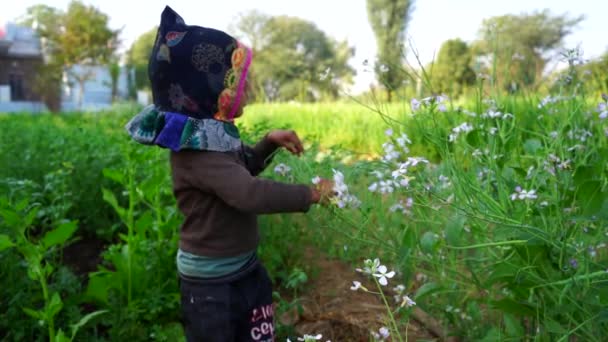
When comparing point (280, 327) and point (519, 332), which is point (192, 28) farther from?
point (519, 332)

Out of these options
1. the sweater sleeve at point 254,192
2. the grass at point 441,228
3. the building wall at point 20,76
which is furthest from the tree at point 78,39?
the sweater sleeve at point 254,192

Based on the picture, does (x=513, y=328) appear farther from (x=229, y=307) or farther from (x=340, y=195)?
(x=229, y=307)

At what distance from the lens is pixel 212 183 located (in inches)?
63.0

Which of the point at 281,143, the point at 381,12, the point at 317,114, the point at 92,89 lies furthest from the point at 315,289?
the point at 92,89

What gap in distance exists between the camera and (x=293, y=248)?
8.69 feet

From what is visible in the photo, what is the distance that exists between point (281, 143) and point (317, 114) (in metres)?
5.96

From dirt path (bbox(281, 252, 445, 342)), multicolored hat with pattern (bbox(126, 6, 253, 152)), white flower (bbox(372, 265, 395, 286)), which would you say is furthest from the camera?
dirt path (bbox(281, 252, 445, 342))

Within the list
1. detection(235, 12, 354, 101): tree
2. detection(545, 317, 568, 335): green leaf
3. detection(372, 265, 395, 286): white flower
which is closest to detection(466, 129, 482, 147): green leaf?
detection(545, 317, 568, 335): green leaf

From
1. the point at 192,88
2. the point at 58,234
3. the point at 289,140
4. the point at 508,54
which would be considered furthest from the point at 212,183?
the point at 508,54

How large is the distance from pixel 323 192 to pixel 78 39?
83.5 ft

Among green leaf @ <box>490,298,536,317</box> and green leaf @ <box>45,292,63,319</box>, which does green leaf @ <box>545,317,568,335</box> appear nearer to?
green leaf @ <box>490,298,536,317</box>

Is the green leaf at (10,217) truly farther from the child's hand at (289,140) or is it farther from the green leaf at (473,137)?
the green leaf at (473,137)

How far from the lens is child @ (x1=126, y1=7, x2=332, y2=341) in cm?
157

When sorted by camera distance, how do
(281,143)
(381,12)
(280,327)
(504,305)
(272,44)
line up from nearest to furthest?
(504,305), (281,143), (280,327), (381,12), (272,44)
